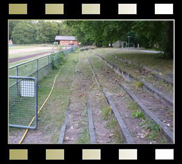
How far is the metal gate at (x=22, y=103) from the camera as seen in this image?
17.4 feet

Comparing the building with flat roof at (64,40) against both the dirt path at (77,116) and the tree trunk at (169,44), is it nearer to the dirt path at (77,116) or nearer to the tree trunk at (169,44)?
the tree trunk at (169,44)

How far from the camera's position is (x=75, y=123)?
18.6ft

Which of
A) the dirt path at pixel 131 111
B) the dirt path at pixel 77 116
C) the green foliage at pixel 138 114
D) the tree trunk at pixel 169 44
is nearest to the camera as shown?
the dirt path at pixel 131 111

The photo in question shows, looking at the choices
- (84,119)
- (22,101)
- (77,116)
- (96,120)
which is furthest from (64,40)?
(96,120)

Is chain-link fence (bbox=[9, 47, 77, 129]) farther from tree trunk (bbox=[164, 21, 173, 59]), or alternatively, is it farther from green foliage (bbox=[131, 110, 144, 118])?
tree trunk (bbox=[164, 21, 173, 59])

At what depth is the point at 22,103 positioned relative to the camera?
6.09 m

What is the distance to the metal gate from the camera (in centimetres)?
532

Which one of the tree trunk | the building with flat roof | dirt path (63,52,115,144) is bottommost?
dirt path (63,52,115,144)

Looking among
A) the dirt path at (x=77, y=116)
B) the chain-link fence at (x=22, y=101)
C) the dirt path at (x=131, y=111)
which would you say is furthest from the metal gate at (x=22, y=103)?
the dirt path at (x=131, y=111)

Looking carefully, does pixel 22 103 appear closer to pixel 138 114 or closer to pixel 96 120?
pixel 96 120

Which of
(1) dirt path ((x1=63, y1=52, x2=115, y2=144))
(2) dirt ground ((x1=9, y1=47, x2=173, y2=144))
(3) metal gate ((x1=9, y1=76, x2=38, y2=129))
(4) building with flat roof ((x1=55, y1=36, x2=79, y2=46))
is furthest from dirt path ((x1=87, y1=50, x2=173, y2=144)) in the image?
(4) building with flat roof ((x1=55, y1=36, x2=79, y2=46))
